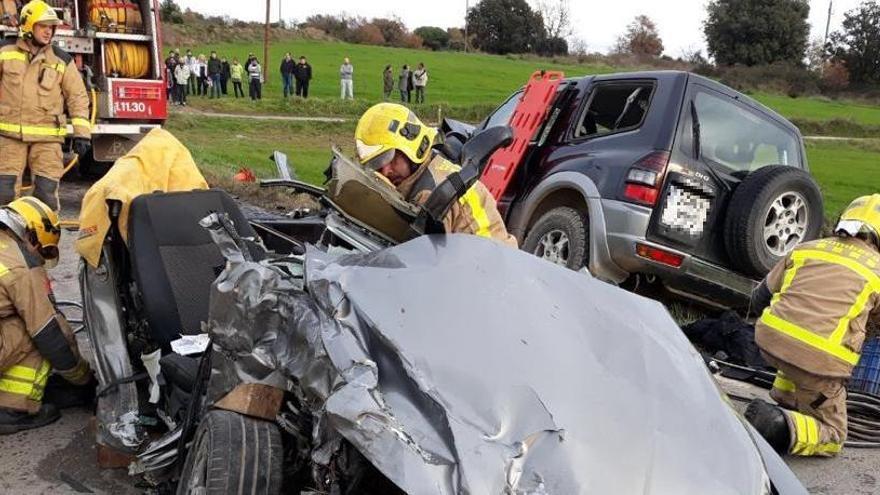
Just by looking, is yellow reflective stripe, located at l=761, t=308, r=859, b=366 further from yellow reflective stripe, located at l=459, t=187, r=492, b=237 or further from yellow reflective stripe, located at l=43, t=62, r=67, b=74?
yellow reflective stripe, located at l=43, t=62, r=67, b=74

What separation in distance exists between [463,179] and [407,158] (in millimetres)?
935

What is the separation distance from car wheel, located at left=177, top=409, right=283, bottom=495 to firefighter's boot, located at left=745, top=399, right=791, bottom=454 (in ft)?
8.55

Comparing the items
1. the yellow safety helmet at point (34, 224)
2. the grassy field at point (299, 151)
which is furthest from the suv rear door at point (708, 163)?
the grassy field at point (299, 151)

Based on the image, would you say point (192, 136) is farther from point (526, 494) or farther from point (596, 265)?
point (526, 494)

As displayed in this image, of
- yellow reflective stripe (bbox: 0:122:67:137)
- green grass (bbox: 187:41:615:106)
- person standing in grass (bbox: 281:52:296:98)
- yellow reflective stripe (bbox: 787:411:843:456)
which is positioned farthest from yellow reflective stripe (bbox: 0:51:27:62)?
green grass (bbox: 187:41:615:106)

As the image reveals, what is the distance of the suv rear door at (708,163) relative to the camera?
5.72 m

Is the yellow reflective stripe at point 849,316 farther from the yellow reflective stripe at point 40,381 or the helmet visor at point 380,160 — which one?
the yellow reflective stripe at point 40,381

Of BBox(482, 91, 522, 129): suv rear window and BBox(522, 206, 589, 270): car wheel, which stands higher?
BBox(482, 91, 522, 129): suv rear window

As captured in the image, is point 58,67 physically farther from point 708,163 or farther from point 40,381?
point 708,163

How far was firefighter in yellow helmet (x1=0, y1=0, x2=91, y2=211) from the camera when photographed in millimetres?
7391

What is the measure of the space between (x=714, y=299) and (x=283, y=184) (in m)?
3.22

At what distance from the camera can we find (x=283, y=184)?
4.15m

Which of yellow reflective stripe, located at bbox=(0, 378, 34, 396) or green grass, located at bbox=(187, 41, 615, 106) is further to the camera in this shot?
green grass, located at bbox=(187, 41, 615, 106)

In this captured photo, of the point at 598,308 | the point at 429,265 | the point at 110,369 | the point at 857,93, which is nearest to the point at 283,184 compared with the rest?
the point at 110,369
